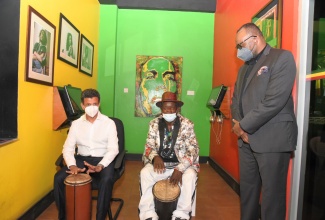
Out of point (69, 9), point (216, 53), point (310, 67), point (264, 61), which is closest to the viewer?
point (264, 61)

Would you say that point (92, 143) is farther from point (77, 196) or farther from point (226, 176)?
point (226, 176)

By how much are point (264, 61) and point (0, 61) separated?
7.19ft

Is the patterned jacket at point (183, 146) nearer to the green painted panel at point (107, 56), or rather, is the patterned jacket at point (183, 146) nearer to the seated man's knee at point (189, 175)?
the seated man's knee at point (189, 175)

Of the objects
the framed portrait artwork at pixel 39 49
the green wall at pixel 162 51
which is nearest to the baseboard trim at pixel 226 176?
the green wall at pixel 162 51

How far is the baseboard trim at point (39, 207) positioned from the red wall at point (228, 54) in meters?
2.45

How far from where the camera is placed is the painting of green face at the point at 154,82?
505cm

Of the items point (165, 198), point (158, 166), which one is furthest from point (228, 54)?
point (165, 198)

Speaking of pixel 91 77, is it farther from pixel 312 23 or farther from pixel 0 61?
pixel 312 23

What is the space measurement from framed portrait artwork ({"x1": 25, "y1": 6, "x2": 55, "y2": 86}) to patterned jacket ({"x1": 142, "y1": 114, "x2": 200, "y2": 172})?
1.29 m

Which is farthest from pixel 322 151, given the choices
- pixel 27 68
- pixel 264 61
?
pixel 27 68

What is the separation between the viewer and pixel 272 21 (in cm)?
258

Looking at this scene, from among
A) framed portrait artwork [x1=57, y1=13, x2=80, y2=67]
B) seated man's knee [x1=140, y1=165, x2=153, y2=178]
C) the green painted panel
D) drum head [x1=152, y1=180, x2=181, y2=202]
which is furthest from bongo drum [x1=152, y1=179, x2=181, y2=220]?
the green painted panel

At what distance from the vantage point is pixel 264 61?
73.9 inches

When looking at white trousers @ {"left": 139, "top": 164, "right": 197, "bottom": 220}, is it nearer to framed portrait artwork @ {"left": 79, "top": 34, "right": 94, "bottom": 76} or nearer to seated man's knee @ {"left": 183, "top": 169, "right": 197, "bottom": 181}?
seated man's knee @ {"left": 183, "top": 169, "right": 197, "bottom": 181}
